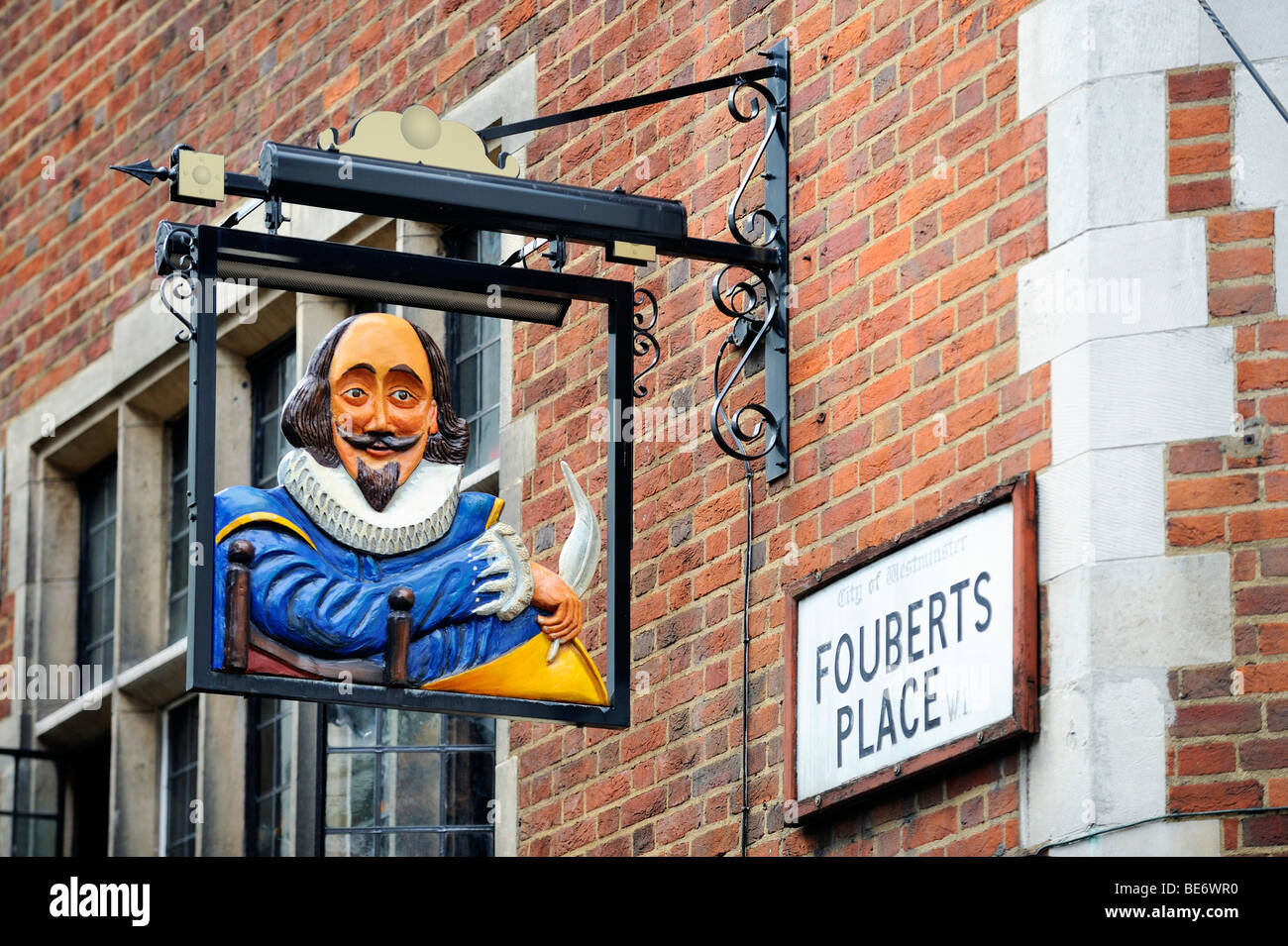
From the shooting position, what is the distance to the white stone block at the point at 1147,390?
7871 mm

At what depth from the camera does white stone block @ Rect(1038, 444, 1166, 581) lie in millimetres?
7828

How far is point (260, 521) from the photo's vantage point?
27.0 ft

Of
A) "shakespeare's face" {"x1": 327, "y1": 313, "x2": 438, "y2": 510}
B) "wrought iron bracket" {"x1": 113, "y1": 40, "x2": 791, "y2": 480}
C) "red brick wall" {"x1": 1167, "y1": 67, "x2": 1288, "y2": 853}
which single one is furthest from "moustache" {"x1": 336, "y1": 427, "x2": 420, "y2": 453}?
"red brick wall" {"x1": 1167, "y1": 67, "x2": 1288, "y2": 853}

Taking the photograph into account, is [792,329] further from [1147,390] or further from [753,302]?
[1147,390]

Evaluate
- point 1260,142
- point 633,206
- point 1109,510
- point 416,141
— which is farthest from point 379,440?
point 1260,142

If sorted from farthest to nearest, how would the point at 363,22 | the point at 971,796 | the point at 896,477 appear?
the point at 363,22
the point at 896,477
the point at 971,796

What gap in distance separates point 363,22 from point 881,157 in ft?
10.9

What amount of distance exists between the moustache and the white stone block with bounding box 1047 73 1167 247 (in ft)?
6.03

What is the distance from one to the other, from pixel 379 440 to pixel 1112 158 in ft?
6.97

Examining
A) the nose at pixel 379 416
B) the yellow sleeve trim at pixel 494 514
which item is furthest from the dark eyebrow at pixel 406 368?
the yellow sleeve trim at pixel 494 514

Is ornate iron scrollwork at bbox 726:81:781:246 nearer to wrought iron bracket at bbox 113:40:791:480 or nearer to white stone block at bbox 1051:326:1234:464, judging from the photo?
wrought iron bracket at bbox 113:40:791:480

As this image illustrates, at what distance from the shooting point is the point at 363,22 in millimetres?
11781
